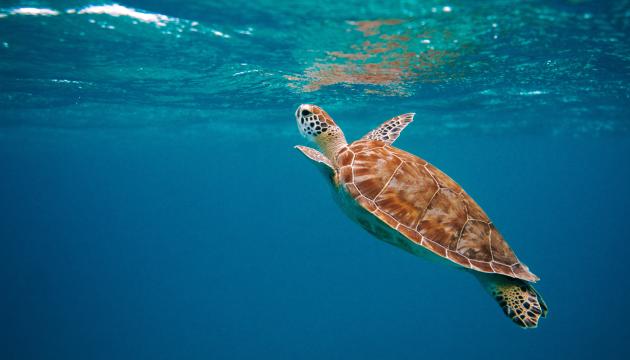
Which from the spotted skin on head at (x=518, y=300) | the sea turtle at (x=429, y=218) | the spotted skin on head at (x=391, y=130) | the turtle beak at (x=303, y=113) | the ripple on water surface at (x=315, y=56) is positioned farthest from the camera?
the ripple on water surface at (x=315, y=56)

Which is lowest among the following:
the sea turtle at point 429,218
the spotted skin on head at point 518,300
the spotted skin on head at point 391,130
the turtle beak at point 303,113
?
the spotted skin on head at point 518,300

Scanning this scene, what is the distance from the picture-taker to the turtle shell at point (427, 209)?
12.9ft

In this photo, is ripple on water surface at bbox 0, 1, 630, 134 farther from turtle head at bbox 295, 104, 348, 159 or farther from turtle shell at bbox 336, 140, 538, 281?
turtle shell at bbox 336, 140, 538, 281

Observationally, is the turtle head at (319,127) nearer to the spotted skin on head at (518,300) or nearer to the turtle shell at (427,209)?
the turtle shell at (427,209)

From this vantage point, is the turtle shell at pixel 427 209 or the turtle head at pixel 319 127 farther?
the turtle head at pixel 319 127

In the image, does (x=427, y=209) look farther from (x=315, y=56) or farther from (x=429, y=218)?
(x=315, y=56)

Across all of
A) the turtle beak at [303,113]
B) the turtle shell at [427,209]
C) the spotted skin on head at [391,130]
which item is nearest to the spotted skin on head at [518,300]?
the turtle shell at [427,209]

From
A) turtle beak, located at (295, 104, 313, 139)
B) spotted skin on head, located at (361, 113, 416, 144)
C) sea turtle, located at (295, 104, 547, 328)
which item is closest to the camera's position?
sea turtle, located at (295, 104, 547, 328)

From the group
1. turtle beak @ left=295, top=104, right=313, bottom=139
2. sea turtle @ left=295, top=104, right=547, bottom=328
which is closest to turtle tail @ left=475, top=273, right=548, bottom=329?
sea turtle @ left=295, top=104, right=547, bottom=328

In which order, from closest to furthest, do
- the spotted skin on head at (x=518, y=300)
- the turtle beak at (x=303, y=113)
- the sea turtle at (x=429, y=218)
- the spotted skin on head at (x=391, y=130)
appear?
1. the spotted skin on head at (x=518, y=300)
2. the sea turtle at (x=429, y=218)
3. the turtle beak at (x=303, y=113)
4. the spotted skin on head at (x=391, y=130)

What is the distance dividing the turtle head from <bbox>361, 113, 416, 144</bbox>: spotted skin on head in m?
0.70

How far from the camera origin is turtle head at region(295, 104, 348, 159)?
5211mm

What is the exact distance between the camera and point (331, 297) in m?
52.3

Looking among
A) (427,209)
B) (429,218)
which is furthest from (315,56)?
(429,218)
